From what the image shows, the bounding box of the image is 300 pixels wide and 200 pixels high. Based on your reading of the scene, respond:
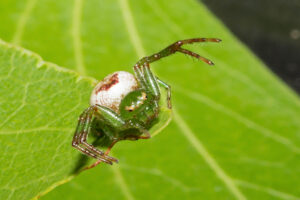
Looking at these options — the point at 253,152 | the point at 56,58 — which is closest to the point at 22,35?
the point at 56,58

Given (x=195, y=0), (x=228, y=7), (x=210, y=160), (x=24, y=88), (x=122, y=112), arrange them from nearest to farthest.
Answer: (x=24, y=88)
(x=122, y=112)
(x=210, y=160)
(x=195, y=0)
(x=228, y=7)

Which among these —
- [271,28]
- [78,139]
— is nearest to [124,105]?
[78,139]

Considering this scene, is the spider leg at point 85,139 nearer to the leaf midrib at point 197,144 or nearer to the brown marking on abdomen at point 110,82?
the brown marking on abdomen at point 110,82

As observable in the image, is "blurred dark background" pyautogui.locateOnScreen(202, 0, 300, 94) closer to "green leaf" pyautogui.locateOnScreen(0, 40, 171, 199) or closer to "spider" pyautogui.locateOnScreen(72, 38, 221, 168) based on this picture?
"spider" pyautogui.locateOnScreen(72, 38, 221, 168)

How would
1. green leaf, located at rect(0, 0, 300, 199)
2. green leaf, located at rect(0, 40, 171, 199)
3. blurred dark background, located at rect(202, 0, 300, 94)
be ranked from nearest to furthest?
green leaf, located at rect(0, 40, 171, 199)
green leaf, located at rect(0, 0, 300, 199)
blurred dark background, located at rect(202, 0, 300, 94)

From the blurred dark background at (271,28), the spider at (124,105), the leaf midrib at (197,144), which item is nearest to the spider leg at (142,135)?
the spider at (124,105)

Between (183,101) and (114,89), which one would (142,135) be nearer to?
(114,89)

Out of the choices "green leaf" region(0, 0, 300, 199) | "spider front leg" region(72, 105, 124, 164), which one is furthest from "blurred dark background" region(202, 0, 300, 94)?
"spider front leg" region(72, 105, 124, 164)

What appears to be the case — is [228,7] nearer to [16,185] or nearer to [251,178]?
[251,178]
